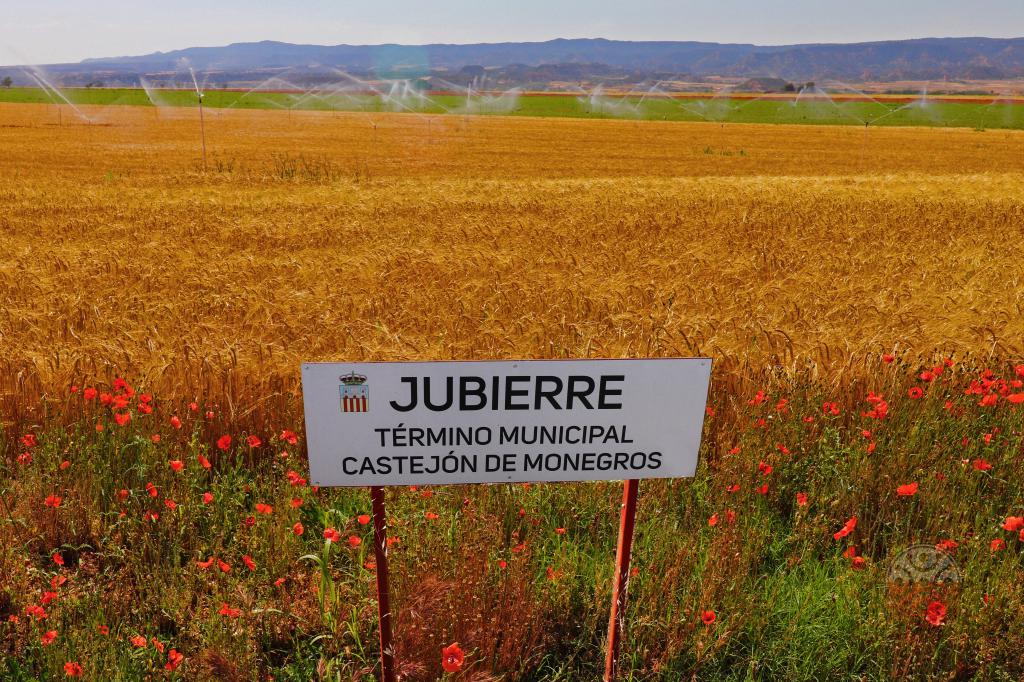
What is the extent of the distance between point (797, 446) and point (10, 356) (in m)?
4.68

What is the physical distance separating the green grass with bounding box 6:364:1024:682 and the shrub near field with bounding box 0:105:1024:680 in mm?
14

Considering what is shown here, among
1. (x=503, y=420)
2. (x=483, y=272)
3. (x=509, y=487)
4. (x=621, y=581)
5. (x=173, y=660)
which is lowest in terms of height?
(x=483, y=272)

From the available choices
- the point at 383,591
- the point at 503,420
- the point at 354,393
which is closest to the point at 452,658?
the point at 383,591

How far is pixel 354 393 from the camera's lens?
6.84ft

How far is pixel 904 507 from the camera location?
339 centimetres

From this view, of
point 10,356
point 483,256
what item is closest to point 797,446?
point 10,356

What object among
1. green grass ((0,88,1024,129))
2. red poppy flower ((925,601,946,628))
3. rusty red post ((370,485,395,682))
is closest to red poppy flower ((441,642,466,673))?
rusty red post ((370,485,395,682))

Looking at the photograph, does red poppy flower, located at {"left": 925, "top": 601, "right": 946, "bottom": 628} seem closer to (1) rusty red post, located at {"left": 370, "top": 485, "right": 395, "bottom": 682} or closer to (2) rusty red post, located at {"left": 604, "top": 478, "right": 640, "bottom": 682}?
(2) rusty red post, located at {"left": 604, "top": 478, "right": 640, "bottom": 682}

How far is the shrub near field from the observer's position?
2605mm

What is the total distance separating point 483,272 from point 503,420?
6.25 m

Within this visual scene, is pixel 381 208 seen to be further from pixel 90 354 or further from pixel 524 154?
pixel 524 154

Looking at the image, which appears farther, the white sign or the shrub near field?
the shrub near field

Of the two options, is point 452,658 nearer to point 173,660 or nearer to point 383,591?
point 383,591

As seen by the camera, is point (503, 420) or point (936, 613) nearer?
point (503, 420)
